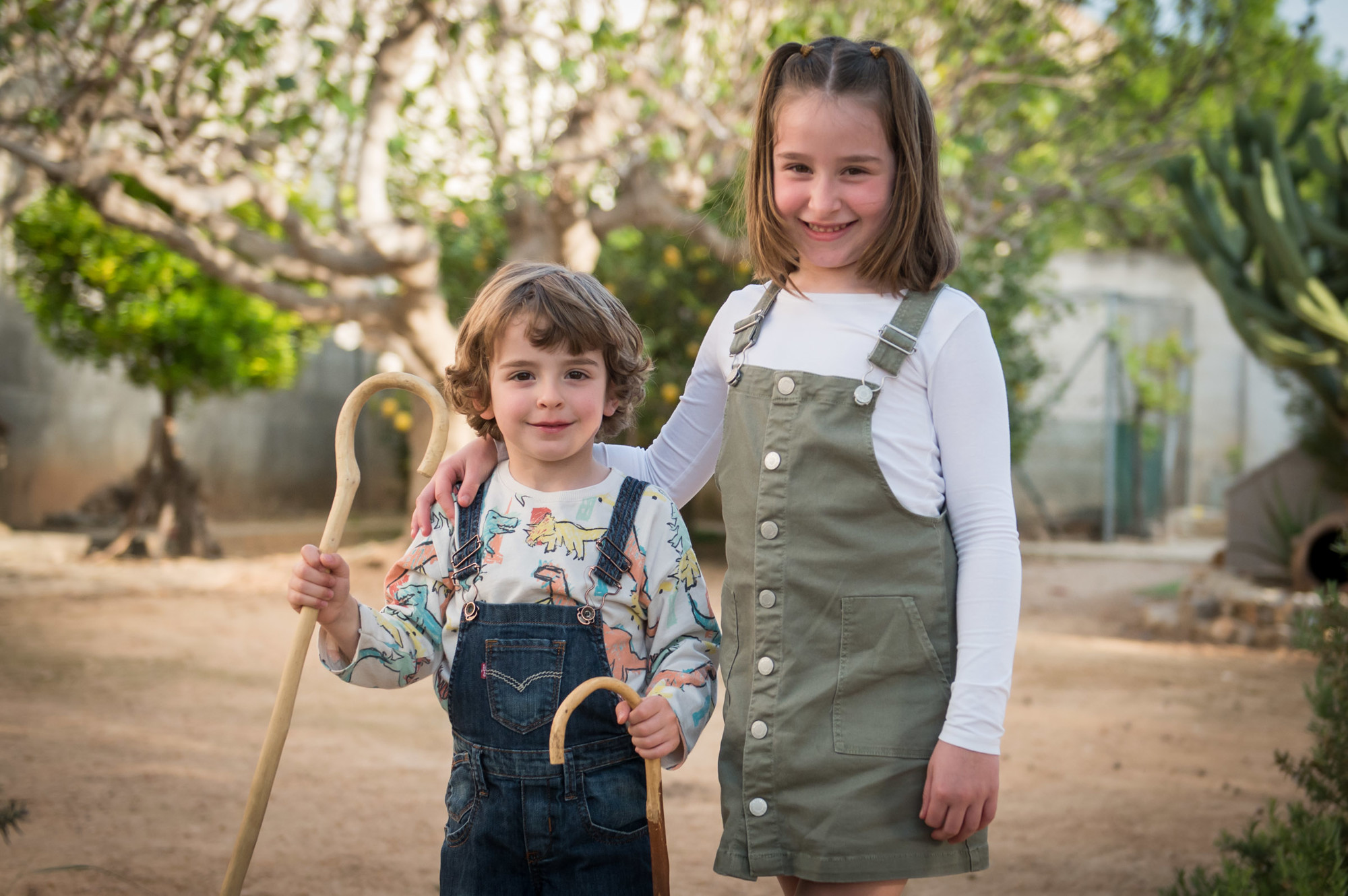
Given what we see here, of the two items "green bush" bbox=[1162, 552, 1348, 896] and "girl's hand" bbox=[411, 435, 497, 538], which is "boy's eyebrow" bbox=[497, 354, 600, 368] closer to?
"girl's hand" bbox=[411, 435, 497, 538]

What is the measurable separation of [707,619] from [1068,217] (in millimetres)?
17237

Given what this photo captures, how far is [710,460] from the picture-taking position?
201 cm

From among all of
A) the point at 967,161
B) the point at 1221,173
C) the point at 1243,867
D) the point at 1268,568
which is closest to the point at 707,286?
the point at 967,161

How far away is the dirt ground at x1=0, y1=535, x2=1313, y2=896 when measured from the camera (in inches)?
131

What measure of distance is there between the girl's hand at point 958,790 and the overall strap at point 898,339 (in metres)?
0.52

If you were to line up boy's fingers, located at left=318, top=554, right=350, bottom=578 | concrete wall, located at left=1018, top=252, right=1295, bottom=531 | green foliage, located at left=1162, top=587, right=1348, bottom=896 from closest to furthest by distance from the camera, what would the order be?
boy's fingers, located at left=318, top=554, right=350, bottom=578, green foliage, located at left=1162, top=587, right=1348, bottom=896, concrete wall, located at left=1018, top=252, right=1295, bottom=531

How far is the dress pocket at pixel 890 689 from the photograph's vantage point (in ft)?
5.22

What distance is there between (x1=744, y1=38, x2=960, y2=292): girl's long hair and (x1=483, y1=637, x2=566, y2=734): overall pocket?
27.8 inches

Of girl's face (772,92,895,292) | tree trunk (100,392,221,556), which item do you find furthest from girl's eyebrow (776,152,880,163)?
tree trunk (100,392,221,556)

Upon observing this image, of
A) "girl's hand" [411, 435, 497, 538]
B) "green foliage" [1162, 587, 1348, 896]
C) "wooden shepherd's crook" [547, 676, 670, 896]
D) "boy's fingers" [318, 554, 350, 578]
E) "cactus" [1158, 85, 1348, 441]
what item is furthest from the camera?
"cactus" [1158, 85, 1348, 441]

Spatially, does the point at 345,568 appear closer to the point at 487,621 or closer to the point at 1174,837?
the point at 487,621

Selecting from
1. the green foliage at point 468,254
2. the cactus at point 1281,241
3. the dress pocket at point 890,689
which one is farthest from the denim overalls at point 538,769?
the green foliage at point 468,254

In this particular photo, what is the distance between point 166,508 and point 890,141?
28.6 feet

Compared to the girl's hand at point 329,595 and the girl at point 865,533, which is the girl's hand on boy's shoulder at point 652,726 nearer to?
the girl at point 865,533
